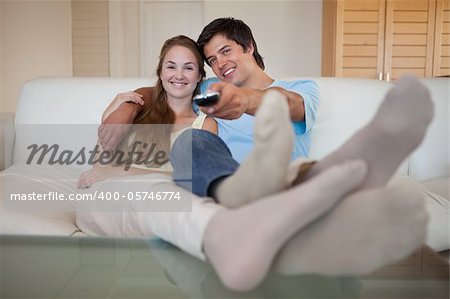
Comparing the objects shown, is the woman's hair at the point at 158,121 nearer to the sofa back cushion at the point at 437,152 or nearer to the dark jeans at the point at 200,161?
the dark jeans at the point at 200,161

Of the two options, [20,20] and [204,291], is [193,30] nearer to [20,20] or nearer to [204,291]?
[20,20]

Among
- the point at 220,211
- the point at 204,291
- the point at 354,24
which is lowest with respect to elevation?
the point at 204,291

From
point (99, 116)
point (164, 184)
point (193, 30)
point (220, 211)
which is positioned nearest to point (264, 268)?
point (220, 211)

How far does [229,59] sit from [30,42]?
3980 millimetres

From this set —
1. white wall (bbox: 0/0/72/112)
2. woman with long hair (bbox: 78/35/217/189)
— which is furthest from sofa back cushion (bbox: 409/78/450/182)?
white wall (bbox: 0/0/72/112)

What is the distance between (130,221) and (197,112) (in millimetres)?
675

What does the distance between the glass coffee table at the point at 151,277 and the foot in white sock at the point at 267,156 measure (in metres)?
0.12

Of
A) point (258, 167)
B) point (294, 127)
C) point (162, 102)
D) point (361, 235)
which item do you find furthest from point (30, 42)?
point (361, 235)

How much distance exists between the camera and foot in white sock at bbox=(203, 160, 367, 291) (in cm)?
60

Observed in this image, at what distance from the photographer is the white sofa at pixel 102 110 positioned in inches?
65.5

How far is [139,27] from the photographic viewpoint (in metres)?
5.14

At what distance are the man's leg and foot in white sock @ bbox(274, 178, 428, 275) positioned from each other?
0.29 feet

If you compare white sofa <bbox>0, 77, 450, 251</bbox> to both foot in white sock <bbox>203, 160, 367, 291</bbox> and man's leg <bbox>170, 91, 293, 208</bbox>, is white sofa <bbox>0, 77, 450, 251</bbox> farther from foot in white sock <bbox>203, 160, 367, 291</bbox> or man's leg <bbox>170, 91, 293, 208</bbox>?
foot in white sock <bbox>203, 160, 367, 291</bbox>

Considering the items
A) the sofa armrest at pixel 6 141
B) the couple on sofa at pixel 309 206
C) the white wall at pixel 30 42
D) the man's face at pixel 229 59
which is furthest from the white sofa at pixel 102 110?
the white wall at pixel 30 42
